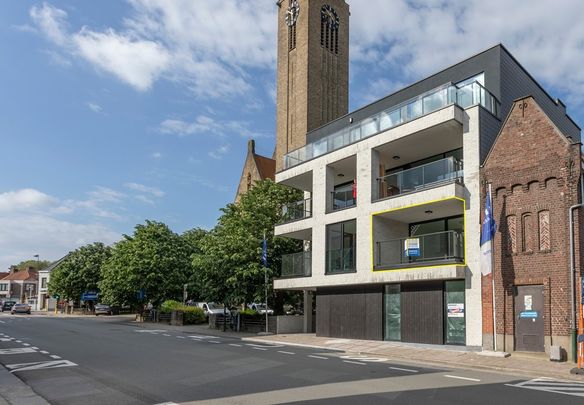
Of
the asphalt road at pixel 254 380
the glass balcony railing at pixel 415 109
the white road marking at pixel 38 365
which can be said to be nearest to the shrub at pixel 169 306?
the glass balcony railing at pixel 415 109

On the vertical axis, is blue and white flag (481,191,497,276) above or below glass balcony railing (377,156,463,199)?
below

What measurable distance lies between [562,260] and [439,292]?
16.9 ft

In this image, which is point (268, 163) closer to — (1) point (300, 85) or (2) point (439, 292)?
(1) point (300, 85)

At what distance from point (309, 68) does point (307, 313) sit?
77.9 feet

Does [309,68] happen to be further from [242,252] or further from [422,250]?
[422,250]

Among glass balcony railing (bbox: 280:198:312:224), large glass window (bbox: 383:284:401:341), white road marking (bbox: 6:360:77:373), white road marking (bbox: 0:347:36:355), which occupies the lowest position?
white road marking (bbox: 0:347:36:355)

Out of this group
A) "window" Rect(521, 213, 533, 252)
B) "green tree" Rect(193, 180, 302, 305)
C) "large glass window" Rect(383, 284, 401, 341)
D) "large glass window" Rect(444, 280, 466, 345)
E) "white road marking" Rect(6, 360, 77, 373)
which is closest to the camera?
"white road marking" Rect(6, 360, 77, 373)

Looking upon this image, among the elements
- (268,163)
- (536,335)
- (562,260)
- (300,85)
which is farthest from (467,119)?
(268,163)

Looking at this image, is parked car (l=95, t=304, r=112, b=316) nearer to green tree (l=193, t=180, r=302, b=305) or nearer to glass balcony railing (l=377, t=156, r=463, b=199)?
green tree (l=193, t=180, r=302, b=305)

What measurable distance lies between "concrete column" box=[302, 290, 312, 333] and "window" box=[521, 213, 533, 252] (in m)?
14.0

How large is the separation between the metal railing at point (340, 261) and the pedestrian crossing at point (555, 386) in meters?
12.6

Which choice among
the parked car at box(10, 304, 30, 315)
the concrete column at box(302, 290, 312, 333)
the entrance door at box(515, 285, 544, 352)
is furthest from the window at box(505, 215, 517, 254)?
the parked car at box(10, 304, 30, 315)

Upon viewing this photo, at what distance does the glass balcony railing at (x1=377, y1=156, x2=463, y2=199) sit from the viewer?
21625 mm

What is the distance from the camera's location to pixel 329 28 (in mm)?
48750
